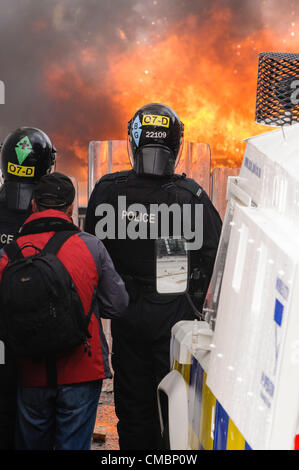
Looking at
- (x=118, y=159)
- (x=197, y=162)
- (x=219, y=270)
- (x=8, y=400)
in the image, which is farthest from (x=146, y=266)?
(x=197, y=162)

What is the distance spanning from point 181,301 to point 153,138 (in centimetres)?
97

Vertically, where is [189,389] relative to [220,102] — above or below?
below

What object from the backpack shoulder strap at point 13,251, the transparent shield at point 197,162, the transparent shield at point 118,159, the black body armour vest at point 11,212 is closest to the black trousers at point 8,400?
the backpack shoulder strap at point 13,251

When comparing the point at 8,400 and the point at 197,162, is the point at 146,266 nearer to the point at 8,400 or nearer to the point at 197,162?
the point at 8,400

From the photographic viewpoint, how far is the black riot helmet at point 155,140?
3.94 metres

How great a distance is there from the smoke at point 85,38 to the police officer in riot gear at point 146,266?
15.0 feet

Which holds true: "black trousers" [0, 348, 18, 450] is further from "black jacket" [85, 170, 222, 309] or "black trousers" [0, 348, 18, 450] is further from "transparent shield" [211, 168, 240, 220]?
"transparent shield" [211, 168, 240, 220]

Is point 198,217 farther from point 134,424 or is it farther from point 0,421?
point 0,421

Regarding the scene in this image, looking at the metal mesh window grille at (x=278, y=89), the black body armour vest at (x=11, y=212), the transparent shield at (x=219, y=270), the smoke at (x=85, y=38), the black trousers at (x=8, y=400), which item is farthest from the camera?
the smoke at (x=85, y=38)

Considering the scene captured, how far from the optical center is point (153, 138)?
13.2 ft

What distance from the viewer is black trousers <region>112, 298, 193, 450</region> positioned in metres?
3.87

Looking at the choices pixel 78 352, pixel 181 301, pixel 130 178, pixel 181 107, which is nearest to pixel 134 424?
pixel 181 301

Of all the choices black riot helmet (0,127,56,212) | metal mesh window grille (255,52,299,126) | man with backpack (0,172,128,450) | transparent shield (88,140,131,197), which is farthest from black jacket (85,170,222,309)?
transparent shield (88,140,131,197)

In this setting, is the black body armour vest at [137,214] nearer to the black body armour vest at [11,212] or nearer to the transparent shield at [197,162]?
the black body armour vest at [11,212]
